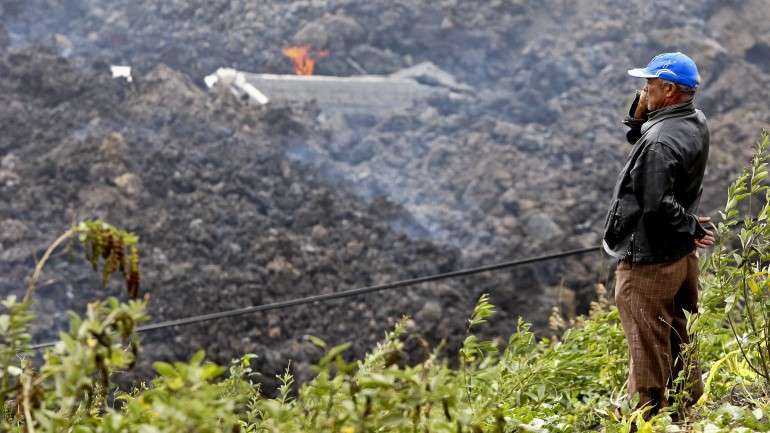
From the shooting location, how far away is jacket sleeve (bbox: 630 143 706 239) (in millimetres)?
3119

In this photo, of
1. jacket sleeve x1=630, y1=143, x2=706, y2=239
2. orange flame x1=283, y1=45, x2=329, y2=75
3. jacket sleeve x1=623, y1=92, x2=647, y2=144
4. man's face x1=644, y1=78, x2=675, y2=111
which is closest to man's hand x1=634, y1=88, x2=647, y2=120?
jacket sleeve x1=623, y1=92, x2=647, y2=144

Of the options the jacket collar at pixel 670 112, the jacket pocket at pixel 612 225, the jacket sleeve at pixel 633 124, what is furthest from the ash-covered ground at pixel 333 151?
the jacket collar at pixel 670 112

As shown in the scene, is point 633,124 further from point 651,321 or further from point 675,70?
point 651,321

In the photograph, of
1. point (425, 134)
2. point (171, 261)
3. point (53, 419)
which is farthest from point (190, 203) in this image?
point (53, 419)

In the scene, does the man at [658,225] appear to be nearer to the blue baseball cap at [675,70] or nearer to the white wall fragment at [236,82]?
the blue baseball cap at [675,70]

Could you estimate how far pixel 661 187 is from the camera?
312 centimetres

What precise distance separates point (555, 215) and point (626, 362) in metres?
8.71

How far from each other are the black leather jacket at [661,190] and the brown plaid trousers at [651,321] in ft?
0.17

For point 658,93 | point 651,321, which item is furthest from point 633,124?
point 651,321

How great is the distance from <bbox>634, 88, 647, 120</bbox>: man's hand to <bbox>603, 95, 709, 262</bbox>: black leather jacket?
9.6 inches

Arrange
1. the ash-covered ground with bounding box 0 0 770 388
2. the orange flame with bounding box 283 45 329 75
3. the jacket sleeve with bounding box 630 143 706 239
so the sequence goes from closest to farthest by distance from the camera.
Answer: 1. the jacket sleeve with bounding box 630 143 706 239
2. the ash-covered ground with bounding box 0 0 770 388
3. the orange flame with bounding box 283 45 329 75

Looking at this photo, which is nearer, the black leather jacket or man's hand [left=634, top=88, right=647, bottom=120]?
the black leather jacket

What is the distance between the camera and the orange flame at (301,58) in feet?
56.2

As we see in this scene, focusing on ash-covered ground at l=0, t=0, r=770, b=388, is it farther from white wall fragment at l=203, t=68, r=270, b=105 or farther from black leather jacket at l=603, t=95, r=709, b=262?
black leather jacket at l=603, t=95, r=709, b=262
